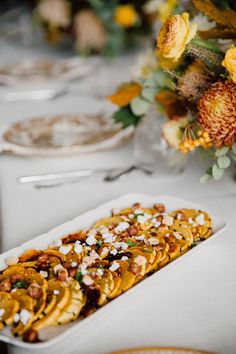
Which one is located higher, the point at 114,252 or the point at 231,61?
the point at 231,61

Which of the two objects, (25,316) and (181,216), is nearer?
(25,316)

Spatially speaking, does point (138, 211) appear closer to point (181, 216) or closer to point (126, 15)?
point (181, 216)

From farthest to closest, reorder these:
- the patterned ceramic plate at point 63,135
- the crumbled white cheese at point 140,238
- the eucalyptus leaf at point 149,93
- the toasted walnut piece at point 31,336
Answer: the patterned ceramic plate at point 63,135 < the eucalyptus leaf at point 149,93 < the crumbled white cheese at point 140,238 < the toasted walnut piece at point 31,336

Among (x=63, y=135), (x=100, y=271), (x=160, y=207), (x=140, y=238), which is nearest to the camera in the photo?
(x=100, y=271)

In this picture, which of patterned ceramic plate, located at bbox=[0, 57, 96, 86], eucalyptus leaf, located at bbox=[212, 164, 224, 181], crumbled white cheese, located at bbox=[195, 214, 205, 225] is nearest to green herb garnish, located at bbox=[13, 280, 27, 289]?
crumbled white cheese, located at bbox=[195, 214, 205, 225]

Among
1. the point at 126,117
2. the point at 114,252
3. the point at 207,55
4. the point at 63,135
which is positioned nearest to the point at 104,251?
the point at 114,252

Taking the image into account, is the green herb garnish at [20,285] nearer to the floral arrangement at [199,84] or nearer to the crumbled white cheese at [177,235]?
the crumbled white cheese at [177,235]

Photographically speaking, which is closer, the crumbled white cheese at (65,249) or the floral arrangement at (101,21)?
the crumbled white cheese at (65,249)

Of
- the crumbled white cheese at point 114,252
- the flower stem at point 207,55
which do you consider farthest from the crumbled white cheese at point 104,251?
the flower stem at point 207,55

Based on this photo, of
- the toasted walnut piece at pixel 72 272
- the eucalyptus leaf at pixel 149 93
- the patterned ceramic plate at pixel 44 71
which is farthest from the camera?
the patterned ceramic plate at pixel 44 71
